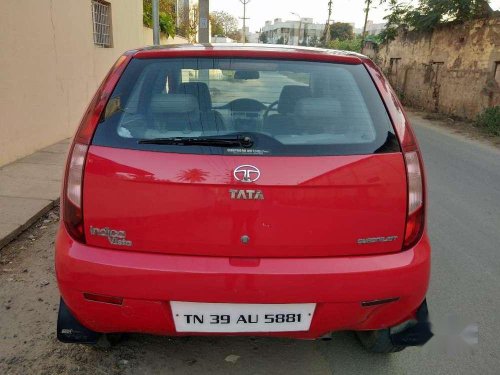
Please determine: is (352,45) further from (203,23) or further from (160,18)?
(203,23)

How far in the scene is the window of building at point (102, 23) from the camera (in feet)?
30.6

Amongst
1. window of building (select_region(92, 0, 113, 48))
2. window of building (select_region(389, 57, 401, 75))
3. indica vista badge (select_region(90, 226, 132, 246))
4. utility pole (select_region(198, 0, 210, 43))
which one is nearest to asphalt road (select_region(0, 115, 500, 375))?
indica vista badge (select_region(90, 226, 132, 246))

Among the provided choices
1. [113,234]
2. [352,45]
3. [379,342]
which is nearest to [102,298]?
[113,234]

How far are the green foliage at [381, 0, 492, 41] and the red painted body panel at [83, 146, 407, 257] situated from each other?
13164mm

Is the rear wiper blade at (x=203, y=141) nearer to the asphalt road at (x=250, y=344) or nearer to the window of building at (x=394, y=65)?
the asphalt road at (x=250, y=344)

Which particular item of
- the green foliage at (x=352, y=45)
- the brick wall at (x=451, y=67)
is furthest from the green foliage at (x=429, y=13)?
the green foliage at (x=352, y=45)

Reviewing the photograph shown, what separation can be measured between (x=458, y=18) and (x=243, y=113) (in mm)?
14131

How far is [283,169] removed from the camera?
1866 millimetres

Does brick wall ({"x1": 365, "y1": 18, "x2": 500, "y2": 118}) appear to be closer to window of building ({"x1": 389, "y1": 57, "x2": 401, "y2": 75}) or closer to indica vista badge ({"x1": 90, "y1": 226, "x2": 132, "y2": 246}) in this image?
window of building ({"x1": 389, "y1": 57, "x2": 401, "y2": 75})

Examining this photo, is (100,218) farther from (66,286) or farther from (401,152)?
(401,152)

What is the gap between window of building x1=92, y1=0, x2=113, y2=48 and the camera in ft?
30.6

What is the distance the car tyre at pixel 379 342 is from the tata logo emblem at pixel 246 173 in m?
1.13

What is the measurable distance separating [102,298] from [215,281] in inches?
19.6

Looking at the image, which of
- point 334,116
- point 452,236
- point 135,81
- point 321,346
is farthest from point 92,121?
point 452,236
